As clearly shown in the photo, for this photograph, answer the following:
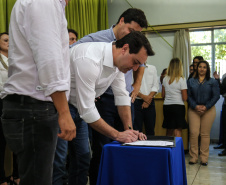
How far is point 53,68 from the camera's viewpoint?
0.95m

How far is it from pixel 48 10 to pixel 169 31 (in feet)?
22.2

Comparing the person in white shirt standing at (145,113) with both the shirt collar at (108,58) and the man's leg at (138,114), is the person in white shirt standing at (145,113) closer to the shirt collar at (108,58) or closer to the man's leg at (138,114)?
the man's leg at (138,114)

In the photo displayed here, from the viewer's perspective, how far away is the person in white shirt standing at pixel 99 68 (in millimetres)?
1499

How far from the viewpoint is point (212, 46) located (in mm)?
7492

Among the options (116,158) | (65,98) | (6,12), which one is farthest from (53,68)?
(6,12)

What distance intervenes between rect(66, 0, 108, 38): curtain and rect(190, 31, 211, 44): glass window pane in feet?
7.75

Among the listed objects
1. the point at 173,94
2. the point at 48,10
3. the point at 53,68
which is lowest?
the point at 173,94

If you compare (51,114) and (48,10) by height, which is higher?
(48,10)

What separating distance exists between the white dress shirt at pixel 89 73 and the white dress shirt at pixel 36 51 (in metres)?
0.48

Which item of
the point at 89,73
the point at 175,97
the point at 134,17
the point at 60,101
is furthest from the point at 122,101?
the point at 175,97

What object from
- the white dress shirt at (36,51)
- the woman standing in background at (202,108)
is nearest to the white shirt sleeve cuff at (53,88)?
the white dress shirt at (36,51)

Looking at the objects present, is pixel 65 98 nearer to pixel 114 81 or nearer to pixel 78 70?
pixel 78 70

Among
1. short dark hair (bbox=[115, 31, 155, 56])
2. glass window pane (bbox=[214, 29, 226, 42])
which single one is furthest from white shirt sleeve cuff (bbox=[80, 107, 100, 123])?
glass window pane (bbox=[214, 29, 226, 42])

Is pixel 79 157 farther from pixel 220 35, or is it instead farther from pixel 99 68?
pixel 220 35
